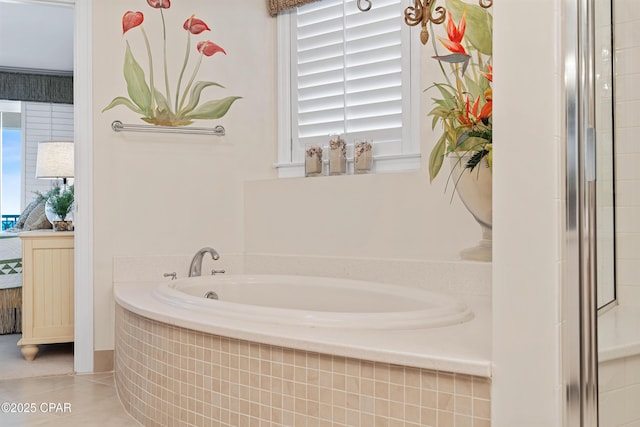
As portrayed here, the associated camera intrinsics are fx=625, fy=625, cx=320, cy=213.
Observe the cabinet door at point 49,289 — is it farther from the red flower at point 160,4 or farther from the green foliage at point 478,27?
the green foliage at point 478,27

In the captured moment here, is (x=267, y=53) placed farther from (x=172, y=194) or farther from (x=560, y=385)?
(x=560, y=385)

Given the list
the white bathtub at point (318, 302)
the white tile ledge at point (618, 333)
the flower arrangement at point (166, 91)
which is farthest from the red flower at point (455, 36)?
the flower arrangement at point (166, 91)

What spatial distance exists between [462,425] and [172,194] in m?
2.41

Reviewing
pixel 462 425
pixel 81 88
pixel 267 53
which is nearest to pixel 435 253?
pixel 462 425

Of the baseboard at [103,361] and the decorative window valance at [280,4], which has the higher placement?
the decorative window valance at [280,4]

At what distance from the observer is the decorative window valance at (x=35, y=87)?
667cm

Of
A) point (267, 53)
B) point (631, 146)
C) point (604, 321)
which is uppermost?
point (267, 53)

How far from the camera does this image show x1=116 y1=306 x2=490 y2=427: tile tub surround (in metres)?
1.50

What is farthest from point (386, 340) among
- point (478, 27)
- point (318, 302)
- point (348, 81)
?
point (348, 81)

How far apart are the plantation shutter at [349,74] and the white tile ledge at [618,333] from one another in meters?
1.92

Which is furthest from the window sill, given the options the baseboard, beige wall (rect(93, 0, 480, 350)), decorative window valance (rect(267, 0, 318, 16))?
Result: the baseboard

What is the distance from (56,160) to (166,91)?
1.24 metres

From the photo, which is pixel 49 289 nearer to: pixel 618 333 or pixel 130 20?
pixel 130 20

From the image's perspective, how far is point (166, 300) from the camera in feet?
8.16
